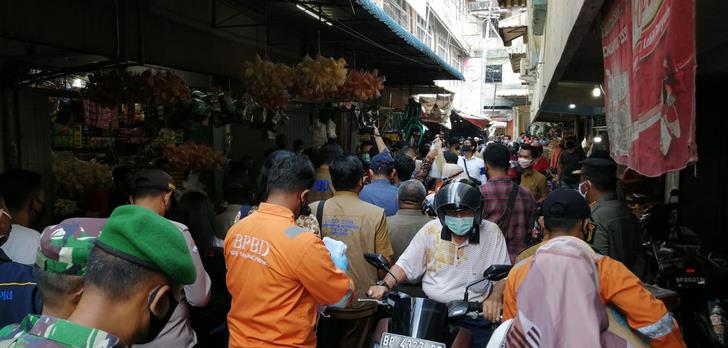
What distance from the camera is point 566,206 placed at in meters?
3.05

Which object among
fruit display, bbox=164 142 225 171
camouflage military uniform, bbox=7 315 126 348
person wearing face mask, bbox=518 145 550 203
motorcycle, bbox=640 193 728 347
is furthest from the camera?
person wearing face mask, bbox=518 145 550 203

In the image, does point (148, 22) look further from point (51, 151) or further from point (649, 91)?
point (649, 91)

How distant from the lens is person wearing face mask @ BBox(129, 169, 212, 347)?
3.35 m


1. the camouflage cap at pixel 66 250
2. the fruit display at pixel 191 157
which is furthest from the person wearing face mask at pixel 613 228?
the fruit display at pixel 191 157

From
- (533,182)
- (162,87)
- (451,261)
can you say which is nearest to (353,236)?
(451,261)

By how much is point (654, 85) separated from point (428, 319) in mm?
1839

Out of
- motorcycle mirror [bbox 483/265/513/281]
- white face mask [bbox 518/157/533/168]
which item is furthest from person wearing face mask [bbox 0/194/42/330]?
white face mask [bbox 518/157/533/168]

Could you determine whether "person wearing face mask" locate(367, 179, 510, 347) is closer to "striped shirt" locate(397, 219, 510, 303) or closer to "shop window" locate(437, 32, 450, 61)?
"striped shirt" locate(397, 219, 510, 303)

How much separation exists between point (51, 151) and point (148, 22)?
6.40 ft

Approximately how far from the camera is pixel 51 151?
6.35 meters

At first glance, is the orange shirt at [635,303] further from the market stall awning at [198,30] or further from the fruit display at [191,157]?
the fruit display at [191,157]

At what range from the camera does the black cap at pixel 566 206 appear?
10.00 ft

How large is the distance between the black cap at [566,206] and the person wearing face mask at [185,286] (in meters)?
2.00

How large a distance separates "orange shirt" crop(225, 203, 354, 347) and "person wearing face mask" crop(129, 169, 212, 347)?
0.29 metres
